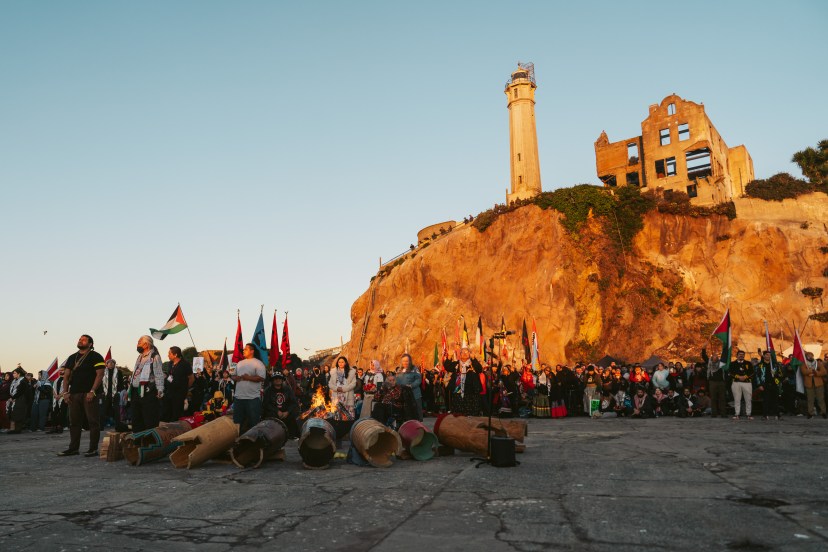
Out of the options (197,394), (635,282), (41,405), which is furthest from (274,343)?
(635,282)

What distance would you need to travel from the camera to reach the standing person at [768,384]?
672 inches

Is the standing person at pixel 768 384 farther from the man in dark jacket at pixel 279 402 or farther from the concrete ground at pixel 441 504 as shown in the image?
the man in dark jacket at pixel 279 402

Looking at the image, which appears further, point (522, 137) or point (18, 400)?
point (522, 137)

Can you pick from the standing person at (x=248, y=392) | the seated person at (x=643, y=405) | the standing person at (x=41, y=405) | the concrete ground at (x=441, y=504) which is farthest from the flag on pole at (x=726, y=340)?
the standing person at (x=41, y=405)

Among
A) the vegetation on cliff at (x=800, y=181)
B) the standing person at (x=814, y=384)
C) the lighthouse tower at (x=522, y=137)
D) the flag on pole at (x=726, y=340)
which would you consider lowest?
the standing person at (x=814, y=384)

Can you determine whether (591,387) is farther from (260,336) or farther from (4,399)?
(4,399)

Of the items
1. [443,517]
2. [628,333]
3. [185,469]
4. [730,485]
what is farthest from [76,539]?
[628,333]

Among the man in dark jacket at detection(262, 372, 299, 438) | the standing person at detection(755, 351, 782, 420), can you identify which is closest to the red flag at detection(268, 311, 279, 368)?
the man in dark jacket at detection(262, 372, 299, 438)

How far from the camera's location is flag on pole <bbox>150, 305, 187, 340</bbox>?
62.9 feet

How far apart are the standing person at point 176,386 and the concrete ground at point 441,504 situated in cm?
177

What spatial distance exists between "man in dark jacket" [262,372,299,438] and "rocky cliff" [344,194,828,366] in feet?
92.4

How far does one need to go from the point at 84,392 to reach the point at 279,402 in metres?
3.48

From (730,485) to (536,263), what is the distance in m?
36.8

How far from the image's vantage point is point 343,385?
12273 millimetres
